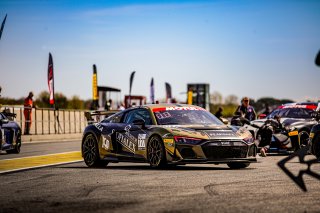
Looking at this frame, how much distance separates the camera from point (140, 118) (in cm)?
1550

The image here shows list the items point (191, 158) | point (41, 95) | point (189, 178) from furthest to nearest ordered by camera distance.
Answer: point (41, 95) → point (191, 158) → point (189, 178)

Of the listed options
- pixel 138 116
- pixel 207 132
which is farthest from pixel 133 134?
pixel 207 132

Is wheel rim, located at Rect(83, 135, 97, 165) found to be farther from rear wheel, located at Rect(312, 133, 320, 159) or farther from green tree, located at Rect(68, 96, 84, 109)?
green tree, located at Rect(68, 96, 84, 109)

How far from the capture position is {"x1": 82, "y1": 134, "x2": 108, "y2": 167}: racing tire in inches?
619

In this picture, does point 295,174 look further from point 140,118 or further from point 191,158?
point 140,118

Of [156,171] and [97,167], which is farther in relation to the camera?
[97,167]

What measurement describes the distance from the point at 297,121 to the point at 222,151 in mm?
7442

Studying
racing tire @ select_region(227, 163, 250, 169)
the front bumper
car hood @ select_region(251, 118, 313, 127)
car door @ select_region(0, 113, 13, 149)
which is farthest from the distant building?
the front bumper

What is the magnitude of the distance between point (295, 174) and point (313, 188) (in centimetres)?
269

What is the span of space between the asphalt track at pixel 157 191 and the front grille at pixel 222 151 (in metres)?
0.28

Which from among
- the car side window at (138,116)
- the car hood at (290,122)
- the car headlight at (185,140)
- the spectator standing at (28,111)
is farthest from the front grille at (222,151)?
the spectator standing at (28,111)

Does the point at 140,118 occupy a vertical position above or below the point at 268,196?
above

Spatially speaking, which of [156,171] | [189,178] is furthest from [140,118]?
[189,178]

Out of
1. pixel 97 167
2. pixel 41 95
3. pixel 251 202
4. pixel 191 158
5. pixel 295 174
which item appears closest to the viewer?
pixel 251 202
